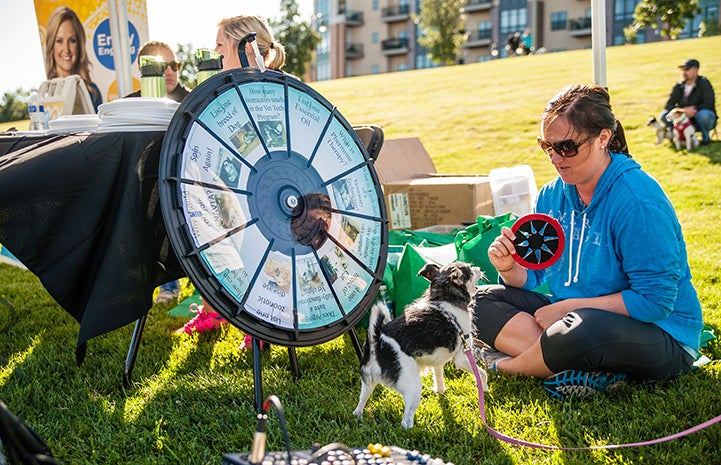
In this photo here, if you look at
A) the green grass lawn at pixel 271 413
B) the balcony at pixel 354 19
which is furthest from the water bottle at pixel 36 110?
the balcony at pixel 354 19

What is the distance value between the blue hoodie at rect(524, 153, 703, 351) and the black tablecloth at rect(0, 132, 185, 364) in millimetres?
1828

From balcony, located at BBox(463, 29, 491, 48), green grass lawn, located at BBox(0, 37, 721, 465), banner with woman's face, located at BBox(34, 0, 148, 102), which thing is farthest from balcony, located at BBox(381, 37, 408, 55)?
green grass lawn, located at BBox(0, 37, 721, 465)

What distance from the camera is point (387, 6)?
59.1m

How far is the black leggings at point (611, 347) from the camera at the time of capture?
8.55 ft

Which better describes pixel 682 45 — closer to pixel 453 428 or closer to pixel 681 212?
pixel 681 212

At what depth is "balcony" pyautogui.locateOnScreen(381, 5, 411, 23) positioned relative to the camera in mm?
57219

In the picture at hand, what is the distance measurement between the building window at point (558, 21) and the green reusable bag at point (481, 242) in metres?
50.9

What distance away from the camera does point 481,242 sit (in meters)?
3.73

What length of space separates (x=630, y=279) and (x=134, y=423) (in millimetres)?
2076

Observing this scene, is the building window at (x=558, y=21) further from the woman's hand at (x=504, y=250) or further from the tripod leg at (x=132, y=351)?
the tripod leg at (x=132, y=351)

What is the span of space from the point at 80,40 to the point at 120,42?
2617 millimetres

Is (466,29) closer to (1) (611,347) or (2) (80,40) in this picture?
(2) (80,40)

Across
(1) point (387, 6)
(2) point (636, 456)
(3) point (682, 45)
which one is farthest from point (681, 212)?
(1) point (387, 6)

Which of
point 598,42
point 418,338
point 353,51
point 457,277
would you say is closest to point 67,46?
point 598,42
